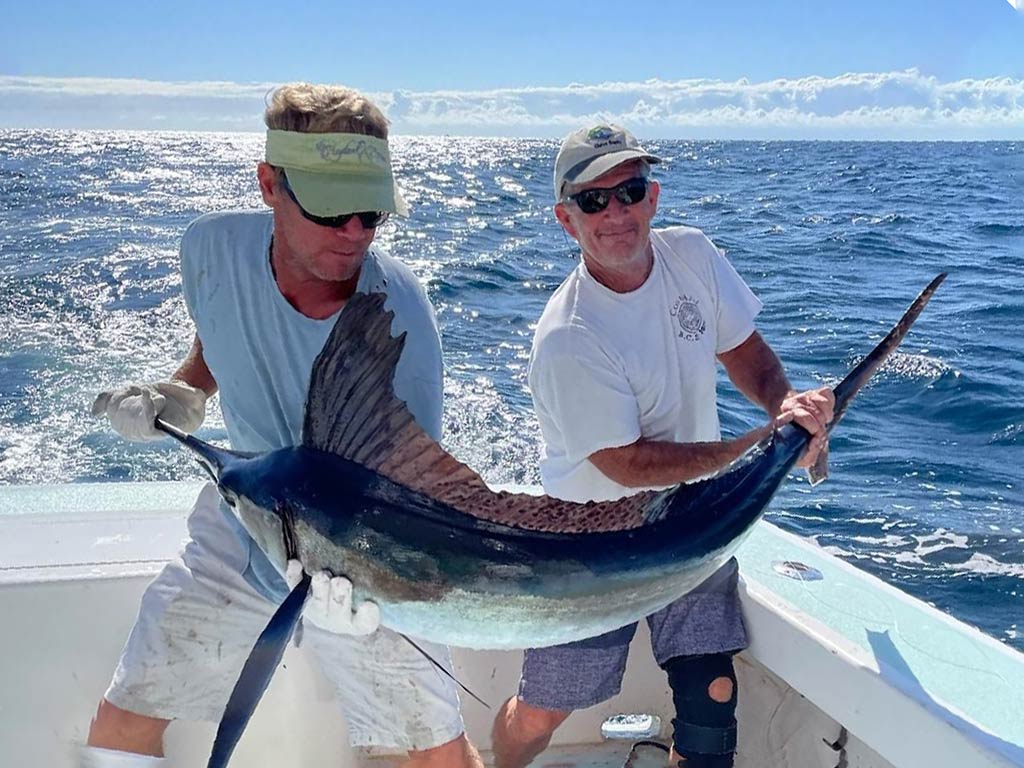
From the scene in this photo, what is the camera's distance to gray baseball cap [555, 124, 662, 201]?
245 cm

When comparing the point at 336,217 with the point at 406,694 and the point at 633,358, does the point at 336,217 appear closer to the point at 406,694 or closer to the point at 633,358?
the point at 633,358

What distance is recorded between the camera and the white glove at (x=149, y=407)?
207cm

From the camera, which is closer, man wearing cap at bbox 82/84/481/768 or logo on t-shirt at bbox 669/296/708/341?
man wearing cap at bbox 82/84/481/768

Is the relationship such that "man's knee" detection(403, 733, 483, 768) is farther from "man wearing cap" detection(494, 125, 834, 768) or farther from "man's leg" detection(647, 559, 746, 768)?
"man's leg" detection(647, 559, 746, 768)

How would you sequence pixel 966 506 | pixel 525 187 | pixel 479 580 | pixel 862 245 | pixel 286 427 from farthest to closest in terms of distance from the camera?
pixel 525 187
pixel 862 245
pixel 966 506
pixel 286 427
pixel 479 580

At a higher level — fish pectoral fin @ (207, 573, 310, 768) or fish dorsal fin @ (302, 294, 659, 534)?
fish dorsal fin @ (302, 294, 659, 534)

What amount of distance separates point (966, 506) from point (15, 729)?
476 centimetres

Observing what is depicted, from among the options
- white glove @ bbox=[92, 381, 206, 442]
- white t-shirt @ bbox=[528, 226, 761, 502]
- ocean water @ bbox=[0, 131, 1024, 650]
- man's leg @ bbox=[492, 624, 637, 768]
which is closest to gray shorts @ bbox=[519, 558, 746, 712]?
man's leg @ bbox=[492, 624, 637, 768]

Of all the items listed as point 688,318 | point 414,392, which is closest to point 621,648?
point 688,318

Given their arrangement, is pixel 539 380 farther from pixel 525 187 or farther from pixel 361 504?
pixel 525 187

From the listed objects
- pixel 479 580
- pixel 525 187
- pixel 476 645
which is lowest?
pixel 525 187

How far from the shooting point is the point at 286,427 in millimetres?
2189

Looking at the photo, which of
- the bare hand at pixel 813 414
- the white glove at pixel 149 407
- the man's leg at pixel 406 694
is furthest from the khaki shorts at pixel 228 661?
the bare hand at pixel 813 414

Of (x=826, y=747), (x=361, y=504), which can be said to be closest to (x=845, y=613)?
(x=826, y=747)
